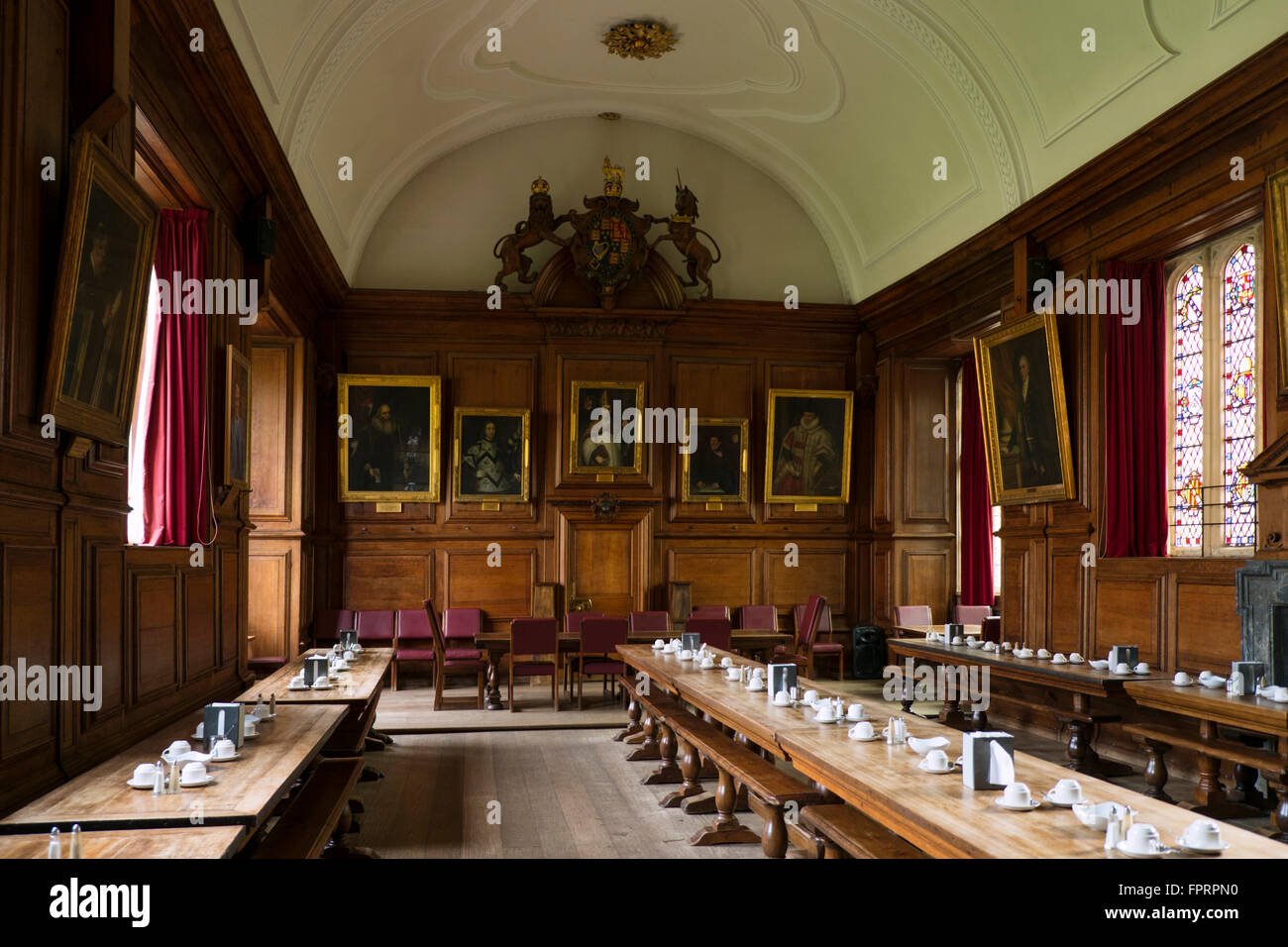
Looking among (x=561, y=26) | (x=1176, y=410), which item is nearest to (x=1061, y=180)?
(x=1176, y=410)

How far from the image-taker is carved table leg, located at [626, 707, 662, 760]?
28.2 feet

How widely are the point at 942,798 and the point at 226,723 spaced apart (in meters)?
3.05

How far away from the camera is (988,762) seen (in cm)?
381

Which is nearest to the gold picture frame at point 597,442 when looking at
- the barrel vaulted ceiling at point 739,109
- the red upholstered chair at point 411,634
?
the barrel vaulted ceiling at point 739,109

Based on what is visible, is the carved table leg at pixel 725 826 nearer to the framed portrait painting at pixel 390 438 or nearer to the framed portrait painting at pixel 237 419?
the framed portrait painting at pixel 237 419

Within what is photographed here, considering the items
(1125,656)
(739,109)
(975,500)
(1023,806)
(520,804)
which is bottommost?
(520,804)

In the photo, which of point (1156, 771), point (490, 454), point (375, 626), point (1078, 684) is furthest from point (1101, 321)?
point (375, 626)

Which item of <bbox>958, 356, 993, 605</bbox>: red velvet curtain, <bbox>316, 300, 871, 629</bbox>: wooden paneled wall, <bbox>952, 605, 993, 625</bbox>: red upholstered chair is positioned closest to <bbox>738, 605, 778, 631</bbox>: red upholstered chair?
<bbox>316, 300, 871, 629</bbox>: wooden paneled wall

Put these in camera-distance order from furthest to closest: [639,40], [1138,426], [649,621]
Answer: [649,621] → [639,40] → [1138,426]

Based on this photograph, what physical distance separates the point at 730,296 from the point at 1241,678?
8825mm

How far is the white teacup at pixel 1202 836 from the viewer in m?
2.98

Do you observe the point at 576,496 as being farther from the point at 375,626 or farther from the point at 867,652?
the point at 867,652

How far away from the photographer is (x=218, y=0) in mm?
6465

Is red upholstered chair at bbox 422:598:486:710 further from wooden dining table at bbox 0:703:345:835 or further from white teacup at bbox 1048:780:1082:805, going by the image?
white teacup at bbox 1048:780:1082:805
